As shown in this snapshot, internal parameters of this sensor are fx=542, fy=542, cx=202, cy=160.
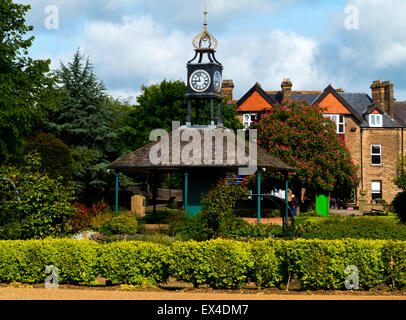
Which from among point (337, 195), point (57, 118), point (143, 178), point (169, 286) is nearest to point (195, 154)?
point (169, 286)

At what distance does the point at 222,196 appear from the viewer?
19.0 metres

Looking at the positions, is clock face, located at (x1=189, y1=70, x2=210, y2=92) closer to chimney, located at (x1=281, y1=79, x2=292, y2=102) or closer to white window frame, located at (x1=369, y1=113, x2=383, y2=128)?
chimney, located at (x1=281, y1=79, x2=292, y2=102)

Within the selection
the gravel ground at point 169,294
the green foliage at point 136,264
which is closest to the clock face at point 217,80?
the green foliage at point 136,264

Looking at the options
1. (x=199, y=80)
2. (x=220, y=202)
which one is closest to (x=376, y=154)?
(x=199, y=80)

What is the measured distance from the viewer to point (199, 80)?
101ft

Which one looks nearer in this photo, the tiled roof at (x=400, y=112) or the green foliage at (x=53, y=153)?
the green foliage at (x=53, y=153)

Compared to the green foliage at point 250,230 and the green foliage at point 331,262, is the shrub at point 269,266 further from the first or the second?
the green foliage at point 250,230

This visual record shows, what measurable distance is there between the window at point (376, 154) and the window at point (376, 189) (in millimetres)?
1902

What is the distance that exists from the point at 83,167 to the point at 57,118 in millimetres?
4997

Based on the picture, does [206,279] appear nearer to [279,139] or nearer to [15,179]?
[15,179]

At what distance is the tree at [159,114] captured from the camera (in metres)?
44.5

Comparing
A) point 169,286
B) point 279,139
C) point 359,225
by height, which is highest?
point 279,139

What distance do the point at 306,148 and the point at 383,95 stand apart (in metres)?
19.7

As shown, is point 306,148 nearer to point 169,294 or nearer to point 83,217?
point 83,217
